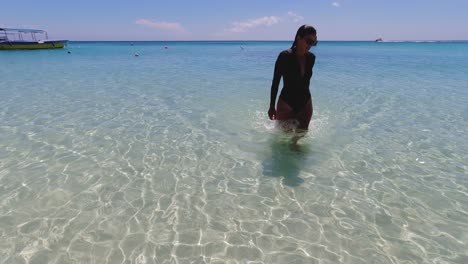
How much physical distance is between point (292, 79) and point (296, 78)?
0.23ft

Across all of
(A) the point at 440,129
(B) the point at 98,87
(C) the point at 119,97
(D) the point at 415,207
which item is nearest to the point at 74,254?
(D) the point at 415,207

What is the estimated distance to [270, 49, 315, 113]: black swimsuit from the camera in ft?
16.6

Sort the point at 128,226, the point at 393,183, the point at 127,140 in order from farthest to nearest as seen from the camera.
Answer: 1. the point at 127,140
2. the point at 393,183
3. the point at 128,226

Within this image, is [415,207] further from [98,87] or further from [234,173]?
[98,87]

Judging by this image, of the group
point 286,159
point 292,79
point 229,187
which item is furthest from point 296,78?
point 229,187

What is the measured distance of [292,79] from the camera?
532 cm

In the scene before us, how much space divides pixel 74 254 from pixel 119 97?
32.2 feet

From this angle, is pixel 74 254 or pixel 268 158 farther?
pixel 268 158

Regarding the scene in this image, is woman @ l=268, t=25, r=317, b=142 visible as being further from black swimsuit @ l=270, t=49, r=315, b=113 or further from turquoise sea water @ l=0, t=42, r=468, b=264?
turquoise sea water @ l=0, t=42, r=468, b=264

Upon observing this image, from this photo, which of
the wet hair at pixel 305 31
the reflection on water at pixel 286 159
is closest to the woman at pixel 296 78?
the wet hair at pixel 305 31

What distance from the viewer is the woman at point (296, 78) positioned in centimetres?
487

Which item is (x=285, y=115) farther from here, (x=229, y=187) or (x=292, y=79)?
(x=229, y=187)

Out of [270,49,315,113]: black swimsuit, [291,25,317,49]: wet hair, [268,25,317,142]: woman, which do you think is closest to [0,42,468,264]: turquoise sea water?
[268,25,317,142]: woman

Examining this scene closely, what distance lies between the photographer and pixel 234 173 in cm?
547
